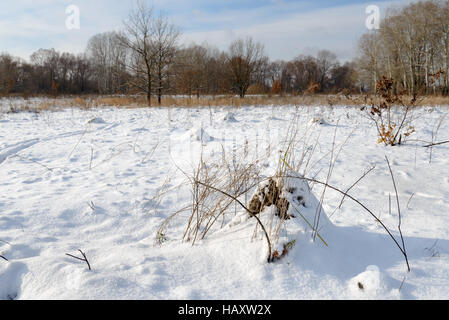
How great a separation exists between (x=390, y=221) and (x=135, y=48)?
50.9 feet

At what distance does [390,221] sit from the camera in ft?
6.77

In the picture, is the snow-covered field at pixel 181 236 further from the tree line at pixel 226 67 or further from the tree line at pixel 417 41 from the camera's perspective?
the tree line at pixel 417 41

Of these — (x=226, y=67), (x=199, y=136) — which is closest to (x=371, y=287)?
(x=199, y=136)

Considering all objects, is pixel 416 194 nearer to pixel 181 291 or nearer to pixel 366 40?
pixel 181 291

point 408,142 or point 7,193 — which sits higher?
point 408,142

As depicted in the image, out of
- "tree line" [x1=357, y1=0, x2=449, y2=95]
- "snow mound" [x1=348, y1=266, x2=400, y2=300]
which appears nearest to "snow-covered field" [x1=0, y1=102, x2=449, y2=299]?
"snow mound" [x1=348, y1=266, x2=400, y2=300]

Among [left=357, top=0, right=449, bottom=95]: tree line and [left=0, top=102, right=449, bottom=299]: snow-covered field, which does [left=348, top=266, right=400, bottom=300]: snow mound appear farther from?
[left=357, top=0, right=449, bottom=95]: tree line

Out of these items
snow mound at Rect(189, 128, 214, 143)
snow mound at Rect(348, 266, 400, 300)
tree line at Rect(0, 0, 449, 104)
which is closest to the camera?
snow mound at Rect(348, 266, 400, 300)

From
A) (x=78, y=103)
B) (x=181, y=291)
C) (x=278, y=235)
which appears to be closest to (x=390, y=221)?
(x=278, y=235)

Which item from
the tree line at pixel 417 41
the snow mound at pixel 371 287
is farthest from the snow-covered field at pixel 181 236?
the tree line at pixel 417 41

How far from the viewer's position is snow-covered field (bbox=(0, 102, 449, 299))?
1233 millimetres

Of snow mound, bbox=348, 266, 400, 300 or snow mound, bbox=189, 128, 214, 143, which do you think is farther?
snow mound, bbox=189, 128, 214, 143

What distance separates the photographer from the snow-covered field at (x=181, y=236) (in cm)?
123
